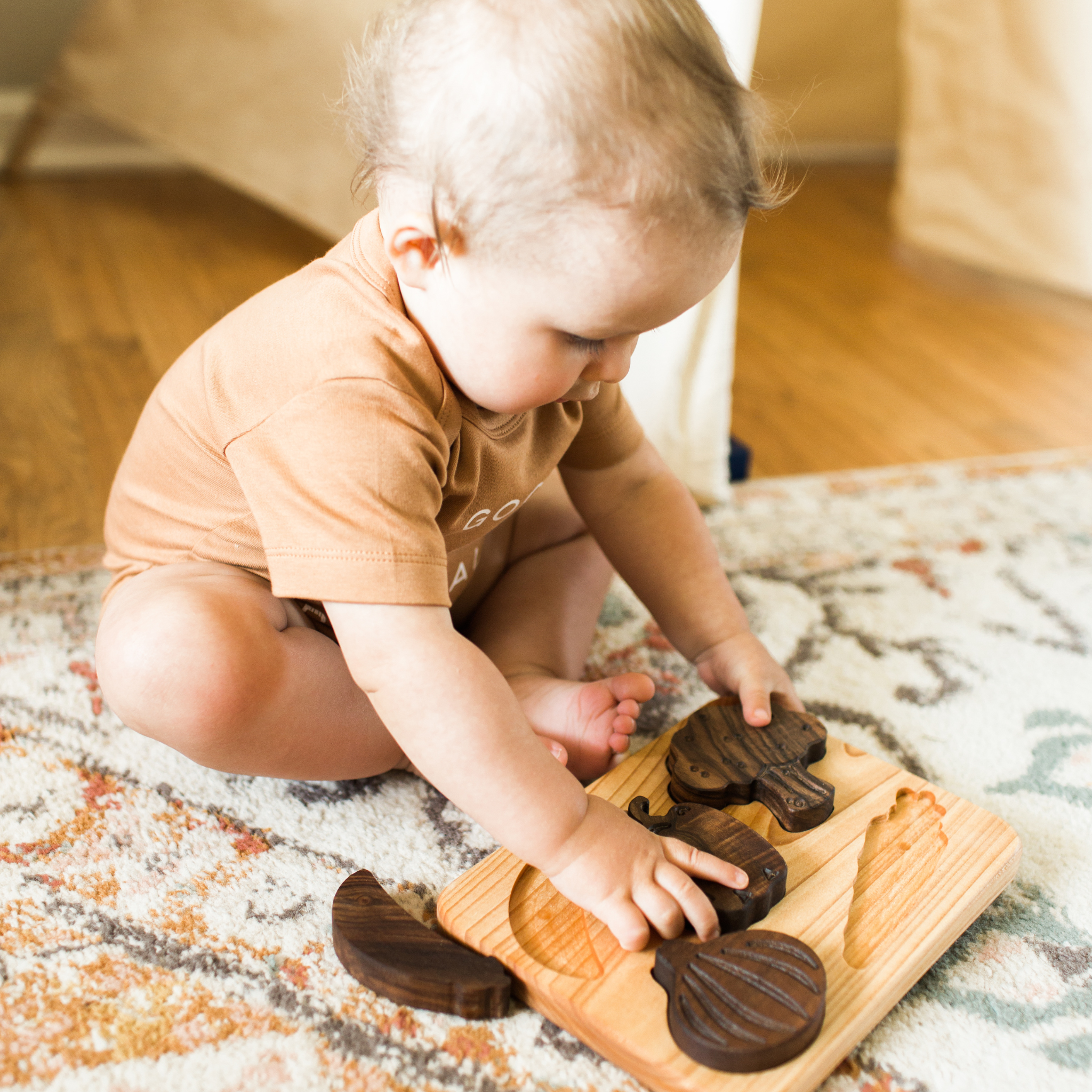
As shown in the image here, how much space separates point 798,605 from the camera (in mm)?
845

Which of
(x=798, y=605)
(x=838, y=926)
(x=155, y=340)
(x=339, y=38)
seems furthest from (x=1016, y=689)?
(x=339, y=38)

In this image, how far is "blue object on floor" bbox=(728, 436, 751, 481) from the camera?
3.38 feet

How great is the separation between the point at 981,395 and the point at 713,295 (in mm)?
501

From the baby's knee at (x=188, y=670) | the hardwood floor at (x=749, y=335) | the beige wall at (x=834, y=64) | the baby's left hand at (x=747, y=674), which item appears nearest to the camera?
the baby's knee at (x=188, y=670)

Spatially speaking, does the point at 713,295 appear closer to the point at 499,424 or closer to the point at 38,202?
the point at 499,424

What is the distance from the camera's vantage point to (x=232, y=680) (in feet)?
1.81

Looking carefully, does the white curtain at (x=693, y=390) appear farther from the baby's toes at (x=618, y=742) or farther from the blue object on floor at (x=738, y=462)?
the baby's toes at (x=618, y=742)

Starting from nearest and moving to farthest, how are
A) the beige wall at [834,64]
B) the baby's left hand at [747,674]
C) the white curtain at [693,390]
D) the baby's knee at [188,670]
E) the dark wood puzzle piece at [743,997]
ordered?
the dark wood puzzle piece at [743,997] → the baby's knee at [188,670] → the baby's left hand at [747,674] → the white curtain at [693,390] → the beige wall at [834,64]

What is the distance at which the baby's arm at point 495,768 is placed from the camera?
50cm

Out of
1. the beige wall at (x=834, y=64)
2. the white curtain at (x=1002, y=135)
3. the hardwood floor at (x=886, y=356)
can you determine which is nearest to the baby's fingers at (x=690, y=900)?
the hardwood floor at (x=886, y=356)

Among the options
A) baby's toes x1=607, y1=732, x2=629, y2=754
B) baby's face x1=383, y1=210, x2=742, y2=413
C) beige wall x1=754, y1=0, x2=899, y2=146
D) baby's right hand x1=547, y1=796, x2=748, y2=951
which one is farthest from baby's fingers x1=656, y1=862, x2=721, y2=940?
beige wall x1=754, y1=0, x2=899, y2=146

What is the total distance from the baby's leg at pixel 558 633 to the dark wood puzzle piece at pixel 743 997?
157 mm

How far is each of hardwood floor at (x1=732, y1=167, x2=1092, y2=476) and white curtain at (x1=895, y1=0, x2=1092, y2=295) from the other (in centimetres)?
7

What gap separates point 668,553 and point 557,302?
0.27 m
